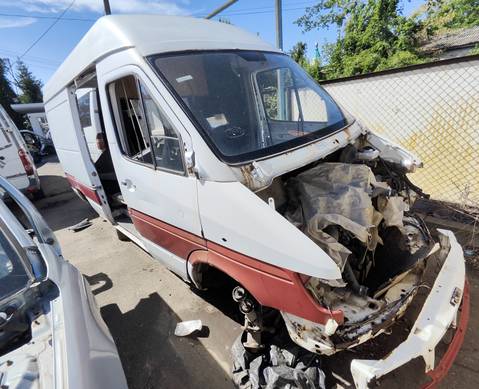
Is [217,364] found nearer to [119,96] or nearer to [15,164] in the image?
[119,96]

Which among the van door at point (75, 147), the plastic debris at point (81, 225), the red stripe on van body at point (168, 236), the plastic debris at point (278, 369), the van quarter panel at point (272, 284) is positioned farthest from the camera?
the plastic debris at point (81, 225)

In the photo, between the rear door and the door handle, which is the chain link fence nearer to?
the door handle

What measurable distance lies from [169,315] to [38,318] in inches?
65.9

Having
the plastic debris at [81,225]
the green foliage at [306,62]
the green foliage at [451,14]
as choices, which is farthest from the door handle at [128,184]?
the green foliage at [451,14]

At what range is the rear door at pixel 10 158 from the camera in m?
6.15

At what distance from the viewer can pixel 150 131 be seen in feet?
7.52

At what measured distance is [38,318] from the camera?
1.43 meters

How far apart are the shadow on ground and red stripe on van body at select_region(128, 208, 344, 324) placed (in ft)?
2.83

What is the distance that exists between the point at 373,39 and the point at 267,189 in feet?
42.1

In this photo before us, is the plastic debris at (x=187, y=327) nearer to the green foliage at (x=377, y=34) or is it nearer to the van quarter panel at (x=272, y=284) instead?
the van quarter panel at (x=272, y=284)

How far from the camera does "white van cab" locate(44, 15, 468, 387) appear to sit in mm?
1645

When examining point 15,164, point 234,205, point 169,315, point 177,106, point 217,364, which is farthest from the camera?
point 15,164

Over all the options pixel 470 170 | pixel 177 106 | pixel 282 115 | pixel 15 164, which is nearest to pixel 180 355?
pixel 177 106

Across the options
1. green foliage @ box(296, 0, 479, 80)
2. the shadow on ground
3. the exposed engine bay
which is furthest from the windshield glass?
green foliage @ box(296, 0, 479, 80)
